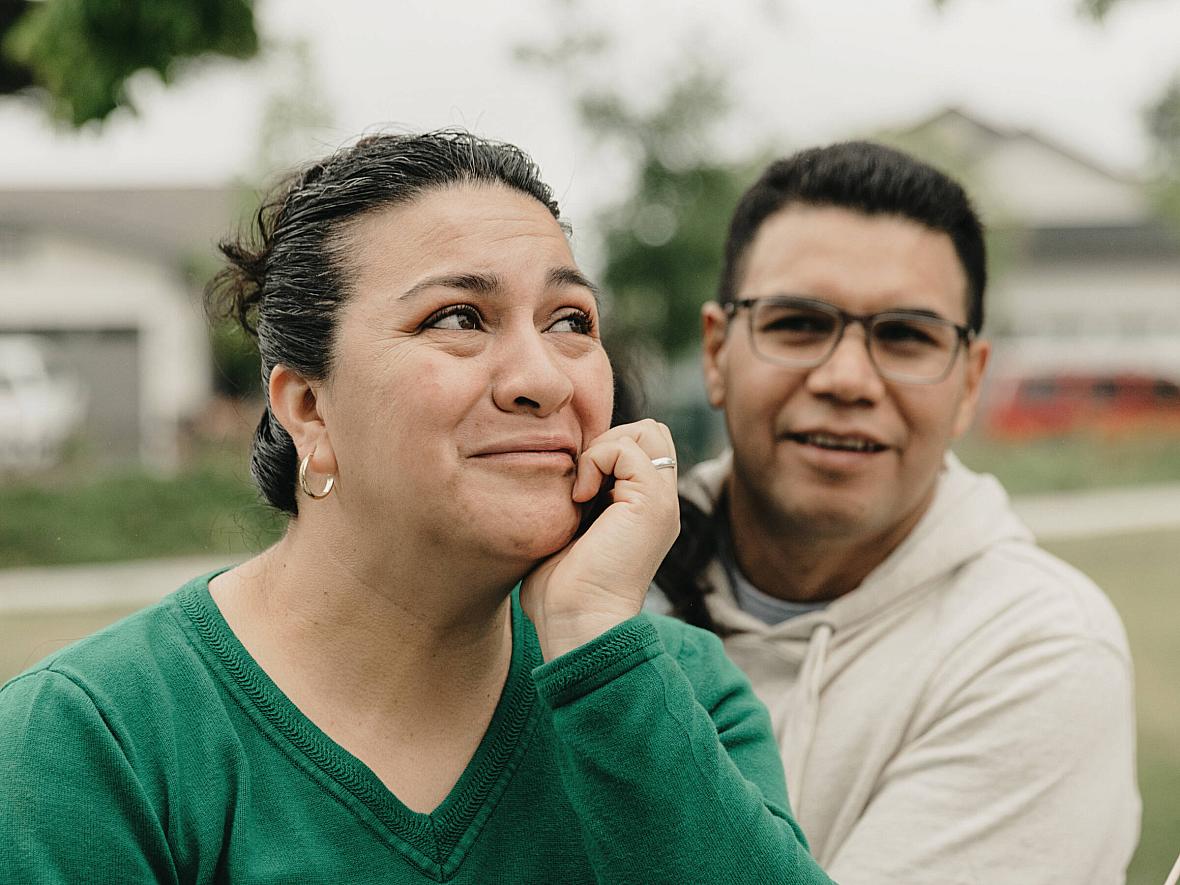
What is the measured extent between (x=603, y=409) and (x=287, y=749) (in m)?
0.74

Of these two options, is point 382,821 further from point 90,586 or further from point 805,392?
point 90,586

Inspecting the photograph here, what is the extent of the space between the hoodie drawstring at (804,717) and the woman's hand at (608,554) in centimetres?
82

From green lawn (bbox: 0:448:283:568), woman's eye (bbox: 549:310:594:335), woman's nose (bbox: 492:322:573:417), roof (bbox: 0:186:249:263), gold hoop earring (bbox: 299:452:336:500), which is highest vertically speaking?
woman's eye (bbox: 549:310:594:335)

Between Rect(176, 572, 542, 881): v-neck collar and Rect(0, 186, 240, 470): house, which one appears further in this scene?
Rect(0, 186, 240, 470): house

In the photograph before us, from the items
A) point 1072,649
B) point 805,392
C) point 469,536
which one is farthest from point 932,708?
point 469,536

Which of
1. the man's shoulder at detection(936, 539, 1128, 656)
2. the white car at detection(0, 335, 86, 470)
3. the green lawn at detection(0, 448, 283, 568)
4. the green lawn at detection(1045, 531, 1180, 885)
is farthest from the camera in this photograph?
the white car at detection(0, 335, 86, 470)

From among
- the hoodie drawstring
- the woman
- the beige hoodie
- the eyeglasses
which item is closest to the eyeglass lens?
the eyeglasses

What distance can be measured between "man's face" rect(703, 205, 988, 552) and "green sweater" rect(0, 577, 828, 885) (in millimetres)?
1018

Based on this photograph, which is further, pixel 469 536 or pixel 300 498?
pixel 300 498

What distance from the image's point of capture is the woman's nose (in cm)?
198

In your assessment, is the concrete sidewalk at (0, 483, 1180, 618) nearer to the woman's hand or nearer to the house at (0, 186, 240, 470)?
the woman's hand

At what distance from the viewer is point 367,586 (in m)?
2.10

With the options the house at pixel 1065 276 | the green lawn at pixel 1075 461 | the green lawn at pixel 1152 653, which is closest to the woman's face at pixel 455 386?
the green lawn at pixel 1152 653

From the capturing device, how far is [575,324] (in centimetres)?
221
